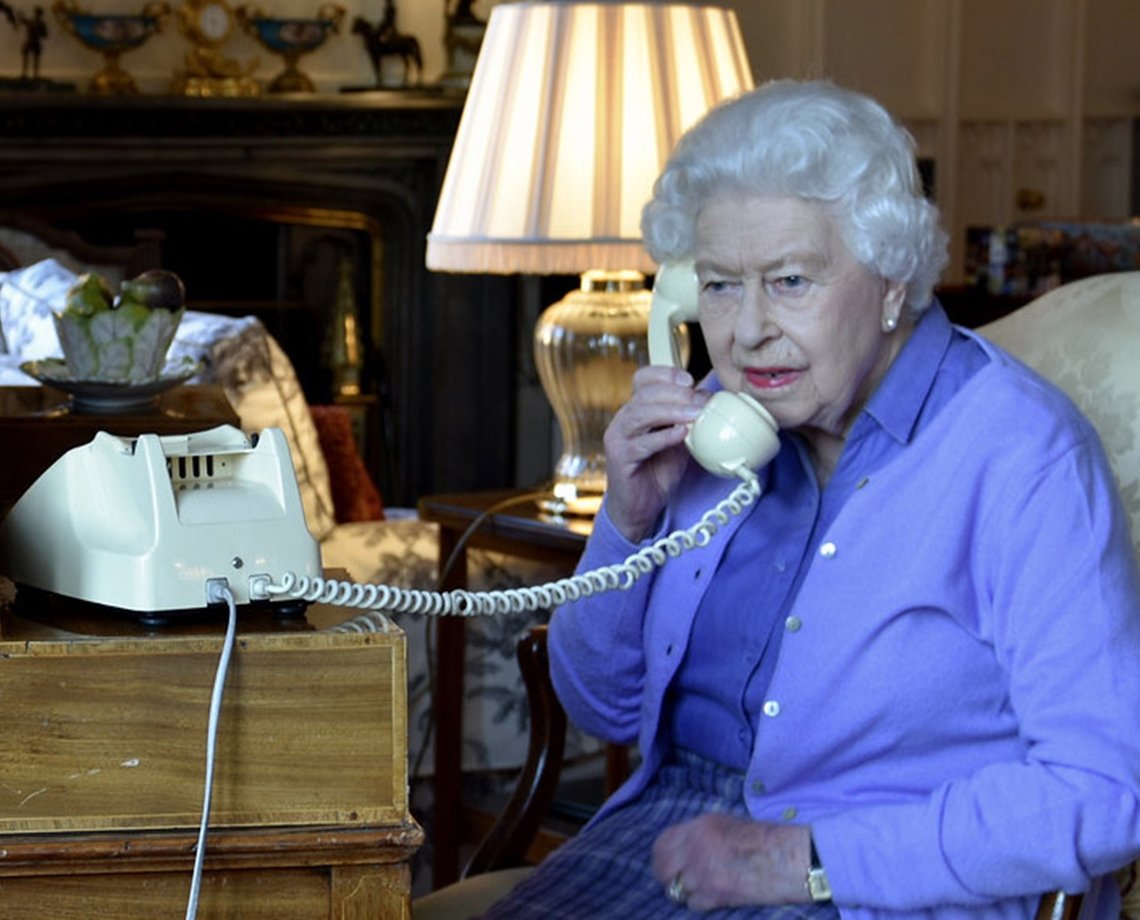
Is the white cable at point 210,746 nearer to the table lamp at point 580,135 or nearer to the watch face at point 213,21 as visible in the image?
the table lamp at point 580,135

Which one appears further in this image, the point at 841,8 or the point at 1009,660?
the point at 841,8

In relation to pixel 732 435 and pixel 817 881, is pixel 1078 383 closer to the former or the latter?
pixel 732 435

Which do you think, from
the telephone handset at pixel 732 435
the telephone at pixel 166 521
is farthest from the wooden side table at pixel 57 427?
the telephone at pixel 166 521

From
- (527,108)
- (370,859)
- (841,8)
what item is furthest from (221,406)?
(841,8)

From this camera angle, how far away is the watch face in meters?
4.89

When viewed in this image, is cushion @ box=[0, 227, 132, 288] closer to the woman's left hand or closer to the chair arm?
the chair arm

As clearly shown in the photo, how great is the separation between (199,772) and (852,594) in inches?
24.9

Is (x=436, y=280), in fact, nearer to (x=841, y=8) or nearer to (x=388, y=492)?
(x=388, y=492)

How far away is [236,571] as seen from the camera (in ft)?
3.73

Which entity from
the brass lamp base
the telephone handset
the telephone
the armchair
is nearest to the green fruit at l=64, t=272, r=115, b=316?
the brass lamp base

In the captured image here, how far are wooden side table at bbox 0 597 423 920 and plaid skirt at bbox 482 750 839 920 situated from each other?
1.77 ft

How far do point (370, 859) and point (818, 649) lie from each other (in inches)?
21.8

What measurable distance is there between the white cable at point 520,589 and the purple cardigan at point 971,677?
0.28ft

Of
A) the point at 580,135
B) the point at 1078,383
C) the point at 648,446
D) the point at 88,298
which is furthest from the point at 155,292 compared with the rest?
the point at 1078,383
